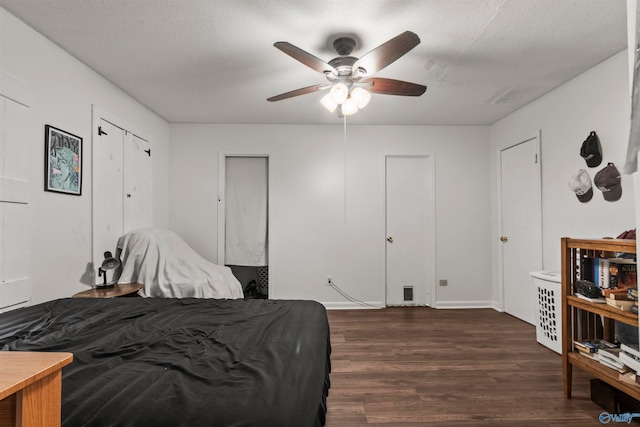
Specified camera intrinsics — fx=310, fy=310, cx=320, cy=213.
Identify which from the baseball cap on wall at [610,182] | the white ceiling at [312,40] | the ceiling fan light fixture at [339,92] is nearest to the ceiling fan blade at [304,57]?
the ceiling fan light fixture at [339,92]

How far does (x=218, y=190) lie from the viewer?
4250 mm

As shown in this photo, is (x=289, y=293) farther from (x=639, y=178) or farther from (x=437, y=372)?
(x=639, y=178)

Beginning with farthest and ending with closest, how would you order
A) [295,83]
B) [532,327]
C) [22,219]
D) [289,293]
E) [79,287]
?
[289,293], [532,327], [295,83], [79,287], [22,219]

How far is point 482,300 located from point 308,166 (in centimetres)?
301

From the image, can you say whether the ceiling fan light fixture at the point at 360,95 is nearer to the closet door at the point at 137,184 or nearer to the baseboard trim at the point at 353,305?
the closet door at the point at 137,184

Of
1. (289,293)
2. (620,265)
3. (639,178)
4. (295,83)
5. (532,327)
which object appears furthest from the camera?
(289,293)

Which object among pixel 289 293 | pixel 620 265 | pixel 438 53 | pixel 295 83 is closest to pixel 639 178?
pixel 620 265

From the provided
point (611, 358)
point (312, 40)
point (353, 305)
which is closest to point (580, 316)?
point (611, 358)

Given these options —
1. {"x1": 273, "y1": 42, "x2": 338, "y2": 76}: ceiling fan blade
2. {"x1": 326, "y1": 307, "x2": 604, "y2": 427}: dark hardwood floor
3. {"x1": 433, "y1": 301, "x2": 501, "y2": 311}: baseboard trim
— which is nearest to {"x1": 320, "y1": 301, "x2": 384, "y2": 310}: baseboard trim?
{"x1": 326, "y1": 307, "x2": 604, "y2": 427}: dark hardwood floor

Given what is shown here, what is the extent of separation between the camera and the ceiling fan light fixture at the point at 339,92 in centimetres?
219

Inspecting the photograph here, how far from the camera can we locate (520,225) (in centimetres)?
367

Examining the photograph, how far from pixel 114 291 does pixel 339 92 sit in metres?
2.46

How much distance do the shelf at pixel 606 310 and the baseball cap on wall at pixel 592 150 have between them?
1301mm

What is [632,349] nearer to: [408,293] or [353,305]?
[408,293]
